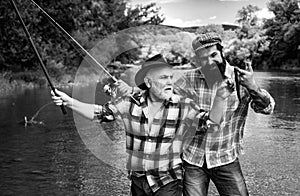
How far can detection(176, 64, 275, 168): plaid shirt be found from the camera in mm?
4242

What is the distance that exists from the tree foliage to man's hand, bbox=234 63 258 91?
69.3ft

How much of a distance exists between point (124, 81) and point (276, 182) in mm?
4038

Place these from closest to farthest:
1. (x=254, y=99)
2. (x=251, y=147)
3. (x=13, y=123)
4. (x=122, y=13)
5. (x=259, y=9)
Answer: (x=254, y=99) → (x=251, y=147) → (x=13, y=123) → (x=122, y=13) → (x=259, y=9)

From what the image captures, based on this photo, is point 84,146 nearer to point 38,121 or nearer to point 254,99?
point 38,121

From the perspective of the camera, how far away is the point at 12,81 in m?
27.1

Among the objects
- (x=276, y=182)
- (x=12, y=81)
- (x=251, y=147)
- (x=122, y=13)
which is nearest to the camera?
(x=276, y=182)

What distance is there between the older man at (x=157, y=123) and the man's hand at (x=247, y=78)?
0.50 ft

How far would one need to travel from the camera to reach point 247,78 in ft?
13.0

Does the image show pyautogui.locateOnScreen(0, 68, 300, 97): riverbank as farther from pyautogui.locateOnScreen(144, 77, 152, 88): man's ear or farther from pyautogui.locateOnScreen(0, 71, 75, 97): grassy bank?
pyautogui.locateOnScreen(144, 77, 152, 88): man's ear

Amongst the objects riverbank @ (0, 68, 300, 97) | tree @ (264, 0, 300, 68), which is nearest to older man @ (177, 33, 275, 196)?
riverbank @ (0, 68, 300, 97)

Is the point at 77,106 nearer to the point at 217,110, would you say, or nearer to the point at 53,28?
the point at 217,110

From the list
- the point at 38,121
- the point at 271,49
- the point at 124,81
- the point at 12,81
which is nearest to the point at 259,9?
the point at 271,49

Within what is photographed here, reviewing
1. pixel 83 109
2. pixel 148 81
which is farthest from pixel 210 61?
pixel 83 109

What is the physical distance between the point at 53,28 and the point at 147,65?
29.6m
